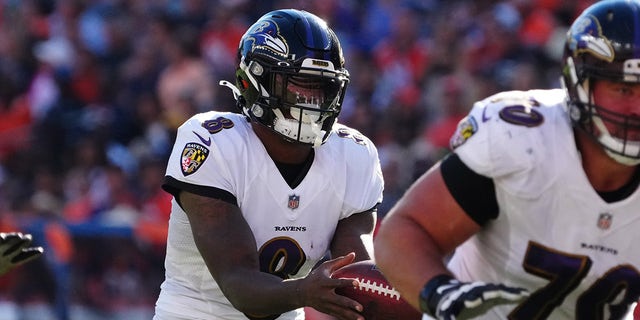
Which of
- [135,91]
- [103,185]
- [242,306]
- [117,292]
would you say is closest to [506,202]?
[242,306]

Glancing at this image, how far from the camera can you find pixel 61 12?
12.1m

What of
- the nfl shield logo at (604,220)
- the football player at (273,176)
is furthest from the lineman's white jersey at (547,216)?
the football player at (273,176)

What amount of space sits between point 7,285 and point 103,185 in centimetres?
141

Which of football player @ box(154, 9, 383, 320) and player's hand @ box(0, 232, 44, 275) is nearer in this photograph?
football player @ box(154, 9, 383, 320)

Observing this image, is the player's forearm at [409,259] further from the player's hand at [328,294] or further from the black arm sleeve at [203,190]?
the black arm sleeve at [203,190]

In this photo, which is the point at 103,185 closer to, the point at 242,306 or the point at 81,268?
the point at 81,268

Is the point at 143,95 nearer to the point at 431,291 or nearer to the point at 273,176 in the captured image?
the point at 273,176

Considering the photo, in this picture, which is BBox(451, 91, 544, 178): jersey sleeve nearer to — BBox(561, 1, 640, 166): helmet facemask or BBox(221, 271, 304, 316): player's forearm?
BBox(561, 1, 640, 166): helmet facemask

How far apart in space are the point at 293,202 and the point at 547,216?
1.24m

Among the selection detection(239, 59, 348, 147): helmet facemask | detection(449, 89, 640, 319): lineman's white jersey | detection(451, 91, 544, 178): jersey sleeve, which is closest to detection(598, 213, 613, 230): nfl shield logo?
detection(449, 89, 640, 319): lineman's white jersey

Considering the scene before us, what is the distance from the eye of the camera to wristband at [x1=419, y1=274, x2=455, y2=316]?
3.01 metres

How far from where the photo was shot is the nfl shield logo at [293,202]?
4.19 m

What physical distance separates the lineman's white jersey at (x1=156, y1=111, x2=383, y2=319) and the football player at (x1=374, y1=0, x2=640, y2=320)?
3.21ft

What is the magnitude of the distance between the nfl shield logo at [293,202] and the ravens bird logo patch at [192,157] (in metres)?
0.33
